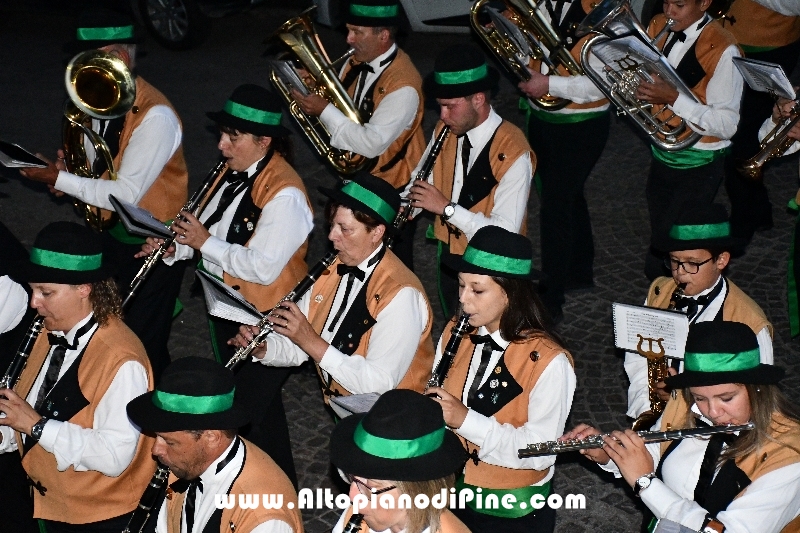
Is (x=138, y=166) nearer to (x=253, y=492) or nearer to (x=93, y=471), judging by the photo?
(x=93, y=471)

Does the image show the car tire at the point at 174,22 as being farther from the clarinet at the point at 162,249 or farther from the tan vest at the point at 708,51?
the tan vest at the point at 708,51

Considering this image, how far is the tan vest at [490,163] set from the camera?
716 centimetres

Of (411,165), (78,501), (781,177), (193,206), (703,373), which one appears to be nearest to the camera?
(703,373)

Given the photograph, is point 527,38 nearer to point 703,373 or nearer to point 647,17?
point 647,17

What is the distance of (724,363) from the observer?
4.64 meters

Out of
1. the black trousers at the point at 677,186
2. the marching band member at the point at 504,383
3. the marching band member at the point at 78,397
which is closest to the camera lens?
the marching band member at the point at 504,383

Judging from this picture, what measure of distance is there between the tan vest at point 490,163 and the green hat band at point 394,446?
312cm

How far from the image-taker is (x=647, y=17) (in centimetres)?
1110

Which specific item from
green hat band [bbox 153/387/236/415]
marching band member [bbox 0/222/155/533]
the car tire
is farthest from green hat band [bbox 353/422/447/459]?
the car tire

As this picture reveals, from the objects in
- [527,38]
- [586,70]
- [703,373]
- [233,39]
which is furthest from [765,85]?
[233,39]

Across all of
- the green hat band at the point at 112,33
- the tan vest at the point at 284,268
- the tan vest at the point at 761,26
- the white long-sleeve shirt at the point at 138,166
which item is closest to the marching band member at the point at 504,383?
the tan vest at the point at 284,268

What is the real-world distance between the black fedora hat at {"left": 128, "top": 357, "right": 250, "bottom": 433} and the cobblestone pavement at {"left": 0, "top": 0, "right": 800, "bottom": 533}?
225 cm

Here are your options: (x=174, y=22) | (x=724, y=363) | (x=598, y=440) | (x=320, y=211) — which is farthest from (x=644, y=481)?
(x=174, y=22)

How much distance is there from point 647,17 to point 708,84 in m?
3.60
